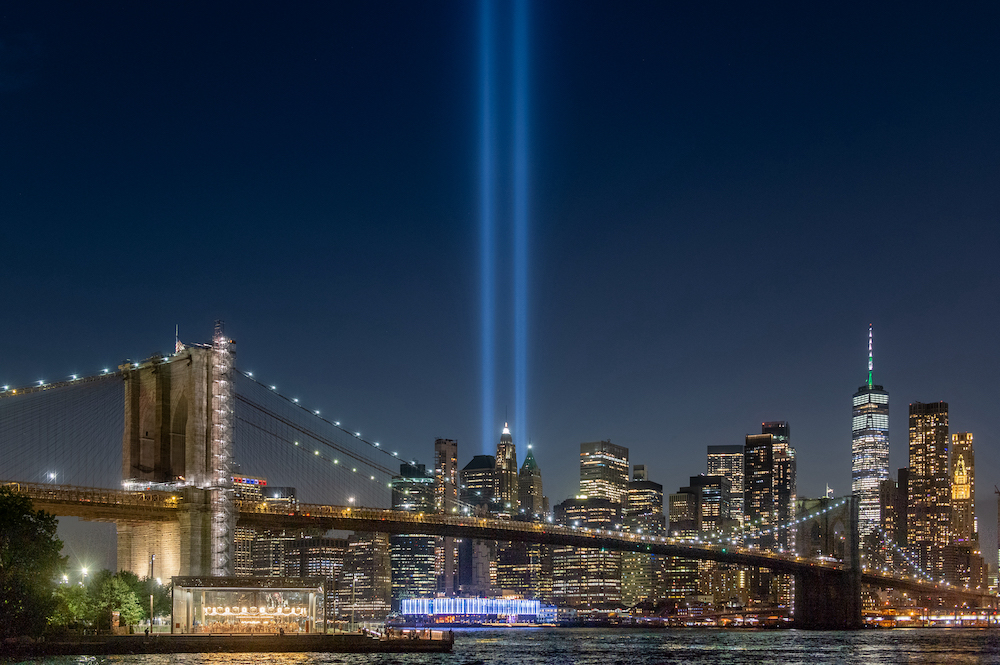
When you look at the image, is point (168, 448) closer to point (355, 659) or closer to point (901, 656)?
point (355, 659)

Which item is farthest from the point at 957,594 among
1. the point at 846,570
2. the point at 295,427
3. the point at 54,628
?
the point at 54,628

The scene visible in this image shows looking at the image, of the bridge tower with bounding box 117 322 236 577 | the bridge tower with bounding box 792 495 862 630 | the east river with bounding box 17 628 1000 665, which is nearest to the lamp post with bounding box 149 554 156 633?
the bridge tower with bounding box 117 322 236 577

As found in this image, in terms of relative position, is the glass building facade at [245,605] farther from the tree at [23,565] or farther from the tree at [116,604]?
the tree at [23,565]

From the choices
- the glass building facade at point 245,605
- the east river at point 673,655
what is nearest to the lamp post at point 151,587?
the glass building facade at point 245,605

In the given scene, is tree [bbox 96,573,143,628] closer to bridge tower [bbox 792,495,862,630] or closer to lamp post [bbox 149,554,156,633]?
lamp post [bbox 149,554,156,633]

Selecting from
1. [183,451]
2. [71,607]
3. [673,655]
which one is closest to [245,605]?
[71,607]

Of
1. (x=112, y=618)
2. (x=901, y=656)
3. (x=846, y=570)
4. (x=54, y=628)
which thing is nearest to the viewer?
(x=54, y=628)
